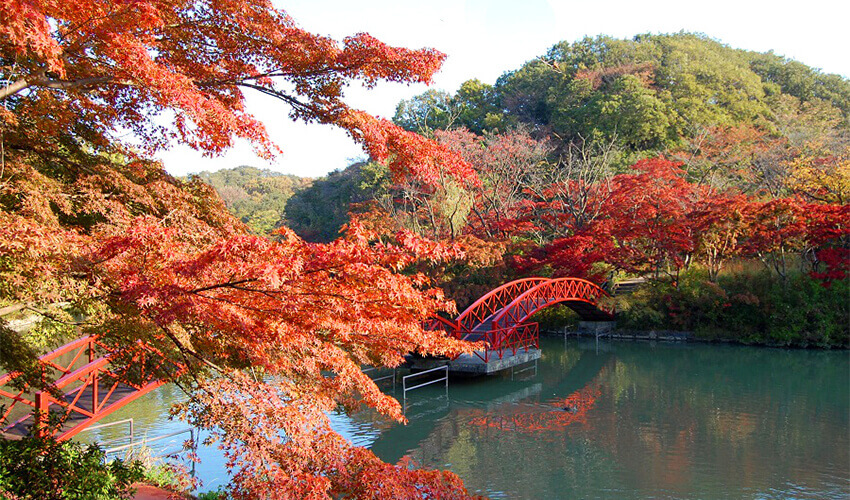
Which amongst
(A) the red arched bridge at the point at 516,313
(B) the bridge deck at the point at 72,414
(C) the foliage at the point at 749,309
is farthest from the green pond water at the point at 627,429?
(C) the foliage at the point at 749,309

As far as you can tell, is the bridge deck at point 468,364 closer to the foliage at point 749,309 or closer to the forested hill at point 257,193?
the foliage at point 749,309

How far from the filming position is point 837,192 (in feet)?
73.2

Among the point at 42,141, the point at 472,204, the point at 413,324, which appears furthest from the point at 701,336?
the point at 42,141

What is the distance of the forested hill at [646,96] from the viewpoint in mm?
31250

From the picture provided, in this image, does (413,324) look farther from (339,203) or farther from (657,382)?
(339,203)

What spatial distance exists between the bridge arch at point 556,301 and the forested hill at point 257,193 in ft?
58.1

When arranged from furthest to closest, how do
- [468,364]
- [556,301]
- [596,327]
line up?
[596,327]
[556,301]
[468,364]

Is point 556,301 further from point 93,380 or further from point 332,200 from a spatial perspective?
point 332,200

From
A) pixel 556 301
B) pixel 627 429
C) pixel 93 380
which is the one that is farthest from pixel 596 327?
pixel 93 380

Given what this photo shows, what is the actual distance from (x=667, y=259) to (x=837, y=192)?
6319mm

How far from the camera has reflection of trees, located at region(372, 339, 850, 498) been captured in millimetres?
9359

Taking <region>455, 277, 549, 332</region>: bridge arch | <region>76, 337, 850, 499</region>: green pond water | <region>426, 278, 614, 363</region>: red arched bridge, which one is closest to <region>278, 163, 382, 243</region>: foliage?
<region>426, 278, 614, 363</region>: red arched bridge

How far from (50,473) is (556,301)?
54.1ft

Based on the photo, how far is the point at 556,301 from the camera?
1986 cm
